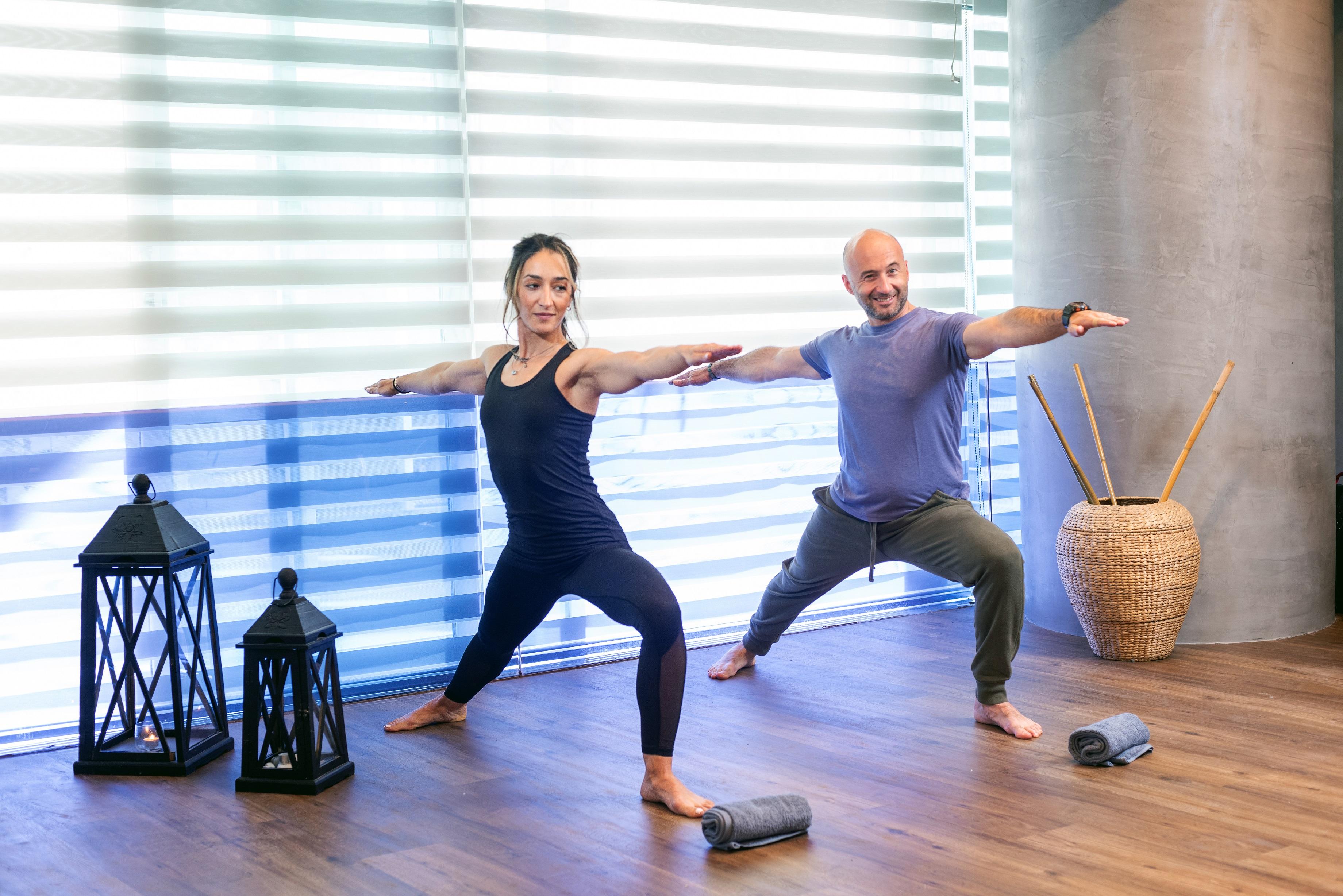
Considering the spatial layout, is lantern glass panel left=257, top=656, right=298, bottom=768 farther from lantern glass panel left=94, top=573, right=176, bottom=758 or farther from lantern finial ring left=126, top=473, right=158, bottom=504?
lantern finial ring left=126, top=473, right=158, bottom=504

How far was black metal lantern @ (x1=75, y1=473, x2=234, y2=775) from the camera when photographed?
10.0 ft

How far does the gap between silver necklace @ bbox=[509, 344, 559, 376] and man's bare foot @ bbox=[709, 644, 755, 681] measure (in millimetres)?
1233

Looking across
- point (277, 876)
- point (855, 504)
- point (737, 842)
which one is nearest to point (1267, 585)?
point (855, 504)

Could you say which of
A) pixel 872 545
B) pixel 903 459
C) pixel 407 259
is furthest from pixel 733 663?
pixel 407 259

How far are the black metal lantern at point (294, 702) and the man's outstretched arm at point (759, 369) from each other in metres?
1.23

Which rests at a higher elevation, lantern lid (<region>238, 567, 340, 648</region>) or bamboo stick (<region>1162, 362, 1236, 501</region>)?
bamboo stick (<region>1162, 362, 1236, 501</region>)

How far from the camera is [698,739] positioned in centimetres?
321

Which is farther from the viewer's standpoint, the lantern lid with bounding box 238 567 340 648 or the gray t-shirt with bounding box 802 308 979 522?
the gray t-shirt with bounding box 802 308 979 522

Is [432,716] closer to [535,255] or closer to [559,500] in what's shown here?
[559,500]

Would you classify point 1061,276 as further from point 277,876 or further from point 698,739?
point 277,876

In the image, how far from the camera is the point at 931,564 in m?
3.40

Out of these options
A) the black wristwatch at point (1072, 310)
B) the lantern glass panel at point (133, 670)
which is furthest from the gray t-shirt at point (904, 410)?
the lantern glass panel at point (133, 670)

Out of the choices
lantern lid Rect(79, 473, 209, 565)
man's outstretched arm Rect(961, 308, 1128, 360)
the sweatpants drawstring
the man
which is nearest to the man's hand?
man's outstretched arm Rect(961, 308, 1128, 360)

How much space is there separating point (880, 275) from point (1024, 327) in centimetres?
50
